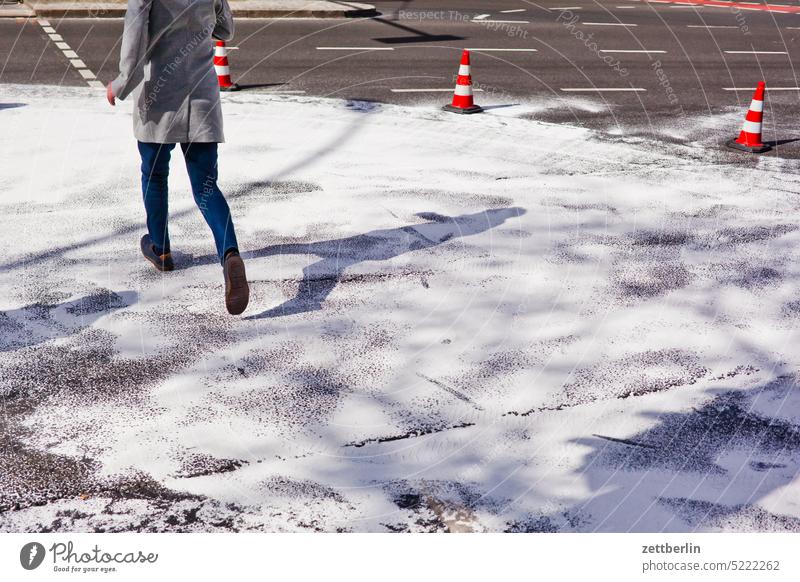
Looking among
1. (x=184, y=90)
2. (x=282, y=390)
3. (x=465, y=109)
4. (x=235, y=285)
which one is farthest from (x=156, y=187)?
(x=465, y=109)

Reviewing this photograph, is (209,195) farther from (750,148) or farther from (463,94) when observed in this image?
(750,148)

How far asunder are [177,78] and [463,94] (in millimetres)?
5438

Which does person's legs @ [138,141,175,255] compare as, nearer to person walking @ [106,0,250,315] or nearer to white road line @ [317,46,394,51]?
person walking @ [106,0,250,315]

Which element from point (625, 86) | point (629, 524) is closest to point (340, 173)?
point (629, 524)

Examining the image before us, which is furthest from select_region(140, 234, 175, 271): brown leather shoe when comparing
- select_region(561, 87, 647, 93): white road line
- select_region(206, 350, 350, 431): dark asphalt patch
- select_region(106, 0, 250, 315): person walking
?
select_region(561, 87, 647, 93): white road line

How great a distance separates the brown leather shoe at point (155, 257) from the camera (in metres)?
5.75

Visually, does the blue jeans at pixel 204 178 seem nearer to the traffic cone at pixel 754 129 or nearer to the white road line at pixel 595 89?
the traffic cone at pixel 754 129

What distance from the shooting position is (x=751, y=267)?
6.18 m

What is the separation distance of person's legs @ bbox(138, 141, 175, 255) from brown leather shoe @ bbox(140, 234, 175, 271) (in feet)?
0.10

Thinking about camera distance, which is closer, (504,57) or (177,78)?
(177,78)

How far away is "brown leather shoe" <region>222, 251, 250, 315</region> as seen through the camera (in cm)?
500

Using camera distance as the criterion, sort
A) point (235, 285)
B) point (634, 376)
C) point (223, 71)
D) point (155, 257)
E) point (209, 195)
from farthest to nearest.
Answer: point (223, 71)
point (155, 257)
point (209, 195)
point (235, 285)
point (634, 376)

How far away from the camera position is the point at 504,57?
1402 centimetres

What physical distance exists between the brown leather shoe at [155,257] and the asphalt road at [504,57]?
534cm
